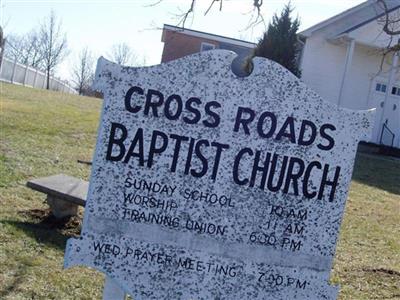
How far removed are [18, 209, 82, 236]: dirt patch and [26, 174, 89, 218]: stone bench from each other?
0.07 meters

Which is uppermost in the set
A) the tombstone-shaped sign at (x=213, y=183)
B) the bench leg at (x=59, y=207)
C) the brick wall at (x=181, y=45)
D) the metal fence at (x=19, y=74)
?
the brick wall at (x=181, y=45)

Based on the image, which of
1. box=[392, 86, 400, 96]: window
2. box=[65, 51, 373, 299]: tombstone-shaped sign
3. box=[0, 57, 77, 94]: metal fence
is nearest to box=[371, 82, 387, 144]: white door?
box=[392, 86, 400, 96]: window

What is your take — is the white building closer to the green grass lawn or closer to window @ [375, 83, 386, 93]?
window @ [375, 83, 386, 93]

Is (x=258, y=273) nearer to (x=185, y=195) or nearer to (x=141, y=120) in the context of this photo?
(x=185, y=195)

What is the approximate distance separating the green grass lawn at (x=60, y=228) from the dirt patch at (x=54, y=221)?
0.01 meters

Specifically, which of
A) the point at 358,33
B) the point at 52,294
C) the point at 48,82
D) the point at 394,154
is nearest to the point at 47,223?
the point at 52,294

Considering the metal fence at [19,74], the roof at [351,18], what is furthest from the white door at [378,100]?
the metal fence at [19,74]

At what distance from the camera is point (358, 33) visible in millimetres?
22531

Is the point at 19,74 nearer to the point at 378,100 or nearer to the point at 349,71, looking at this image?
the point at 349,71

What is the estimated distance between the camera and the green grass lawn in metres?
4.75

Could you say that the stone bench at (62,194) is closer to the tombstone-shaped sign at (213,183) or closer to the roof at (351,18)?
the tombstone-shaped sign at (213,183)

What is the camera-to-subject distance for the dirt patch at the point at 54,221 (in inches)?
245

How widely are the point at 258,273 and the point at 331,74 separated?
2248 cm

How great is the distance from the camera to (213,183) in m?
2.89
